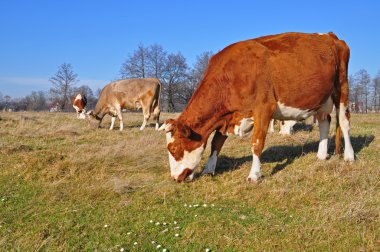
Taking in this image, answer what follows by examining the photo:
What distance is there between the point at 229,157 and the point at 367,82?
85.8m

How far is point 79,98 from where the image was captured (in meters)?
22.3

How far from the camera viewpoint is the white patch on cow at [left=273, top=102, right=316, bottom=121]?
6.62 metres

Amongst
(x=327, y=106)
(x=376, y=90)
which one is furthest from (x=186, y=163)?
(x=376, y=90)

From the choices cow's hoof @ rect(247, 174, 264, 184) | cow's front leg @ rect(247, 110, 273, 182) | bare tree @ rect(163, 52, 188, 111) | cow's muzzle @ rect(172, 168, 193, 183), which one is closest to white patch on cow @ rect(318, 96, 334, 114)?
cow's front leg @ rect(247, 110, 273, 182)

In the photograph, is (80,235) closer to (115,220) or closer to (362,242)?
(115,220)

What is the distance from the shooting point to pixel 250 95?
6.21 meters

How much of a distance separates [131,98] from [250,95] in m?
11.3

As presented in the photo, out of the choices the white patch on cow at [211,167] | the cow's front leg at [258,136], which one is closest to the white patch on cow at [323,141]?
the cow's front leg at [258,136]

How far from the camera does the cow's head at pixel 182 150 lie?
20.7 ft

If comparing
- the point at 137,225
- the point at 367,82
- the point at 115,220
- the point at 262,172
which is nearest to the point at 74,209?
the point at 115,220

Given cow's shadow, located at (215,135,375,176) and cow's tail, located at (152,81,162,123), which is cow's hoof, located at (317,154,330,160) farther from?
cow's tail, located at (152,81,162,123)

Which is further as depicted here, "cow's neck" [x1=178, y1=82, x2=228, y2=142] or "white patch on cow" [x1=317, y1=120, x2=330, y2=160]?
"white patch on cow" [x1=317, y1=120, x2=330, y2=160]

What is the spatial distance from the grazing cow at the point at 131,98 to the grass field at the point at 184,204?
27.5ft

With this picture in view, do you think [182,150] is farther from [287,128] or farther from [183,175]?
[287,128]
